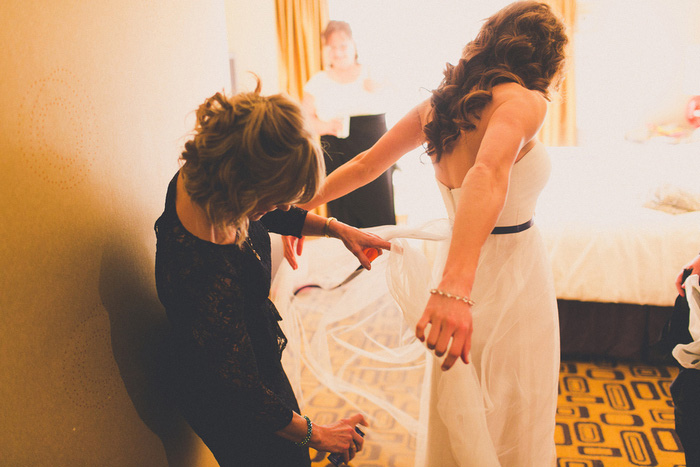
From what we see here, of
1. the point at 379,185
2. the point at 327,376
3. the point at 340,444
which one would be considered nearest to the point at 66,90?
the point at 340,444

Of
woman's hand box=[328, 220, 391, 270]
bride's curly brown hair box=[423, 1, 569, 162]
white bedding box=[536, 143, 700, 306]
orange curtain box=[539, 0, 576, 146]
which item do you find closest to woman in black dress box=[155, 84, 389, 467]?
woman's hand box=[328, 220, 391, 270]

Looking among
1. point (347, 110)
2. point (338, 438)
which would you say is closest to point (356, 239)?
point (338, 438)

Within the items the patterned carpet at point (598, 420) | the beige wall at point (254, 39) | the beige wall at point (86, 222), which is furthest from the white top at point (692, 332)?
the beige wall at point (254, 39)

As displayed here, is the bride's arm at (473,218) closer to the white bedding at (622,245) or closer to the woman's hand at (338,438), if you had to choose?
the woman's hand at (338,438)

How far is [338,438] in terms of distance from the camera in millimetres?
1136

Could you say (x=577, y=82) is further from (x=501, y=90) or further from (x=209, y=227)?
(x=209, y=227)

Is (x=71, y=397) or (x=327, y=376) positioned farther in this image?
(x=327, y=376)

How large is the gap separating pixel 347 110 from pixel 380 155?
9.56 ft

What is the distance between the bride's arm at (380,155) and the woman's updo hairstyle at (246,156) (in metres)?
0.55

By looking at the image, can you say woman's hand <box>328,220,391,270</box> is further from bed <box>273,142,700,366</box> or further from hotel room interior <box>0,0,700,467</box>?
bed <box>273,142,700,366</box>

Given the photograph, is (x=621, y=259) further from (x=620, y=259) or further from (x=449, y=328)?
(x=449, y=328)

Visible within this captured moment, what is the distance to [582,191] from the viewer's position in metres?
3.18

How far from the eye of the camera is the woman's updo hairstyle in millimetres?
853

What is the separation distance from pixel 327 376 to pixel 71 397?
1091mm
